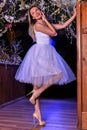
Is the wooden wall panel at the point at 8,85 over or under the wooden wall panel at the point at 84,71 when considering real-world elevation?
under

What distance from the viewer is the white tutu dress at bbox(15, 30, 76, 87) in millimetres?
3404

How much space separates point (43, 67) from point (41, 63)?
0.06 meters

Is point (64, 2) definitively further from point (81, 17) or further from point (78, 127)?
point (78, 127)

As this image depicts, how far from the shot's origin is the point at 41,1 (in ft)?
15.0

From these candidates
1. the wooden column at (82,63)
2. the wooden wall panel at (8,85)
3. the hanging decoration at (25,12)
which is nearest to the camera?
the wooden column at (82,63)

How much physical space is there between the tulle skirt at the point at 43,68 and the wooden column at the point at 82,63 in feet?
0.92

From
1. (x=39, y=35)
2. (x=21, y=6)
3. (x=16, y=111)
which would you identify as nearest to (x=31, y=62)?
(x=39, y=35)

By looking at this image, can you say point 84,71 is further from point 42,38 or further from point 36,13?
point 36,13

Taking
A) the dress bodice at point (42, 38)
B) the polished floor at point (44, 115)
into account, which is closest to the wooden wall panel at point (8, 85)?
the polished floor at point (44, 115)

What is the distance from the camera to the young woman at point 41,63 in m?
3.41

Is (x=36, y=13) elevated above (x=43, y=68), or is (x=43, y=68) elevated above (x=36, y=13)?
(x=36, y=13)

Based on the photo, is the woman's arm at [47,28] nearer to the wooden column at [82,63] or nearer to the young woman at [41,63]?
the young woman at [41,63]

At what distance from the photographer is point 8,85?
199 inches

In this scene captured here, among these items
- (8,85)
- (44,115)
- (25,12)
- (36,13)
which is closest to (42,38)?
(36,13)
